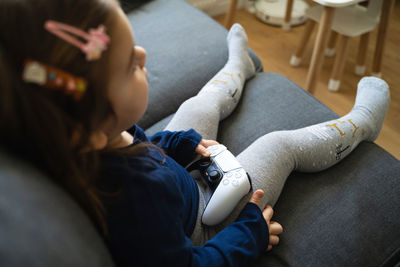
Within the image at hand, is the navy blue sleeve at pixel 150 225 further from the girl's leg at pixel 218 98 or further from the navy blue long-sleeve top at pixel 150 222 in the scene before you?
the girl's leg at pixel 218 98

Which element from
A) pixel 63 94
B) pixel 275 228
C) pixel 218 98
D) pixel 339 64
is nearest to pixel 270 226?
pixel 275 228

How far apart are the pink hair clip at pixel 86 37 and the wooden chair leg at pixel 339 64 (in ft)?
4.42

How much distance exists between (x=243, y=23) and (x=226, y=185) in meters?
1.65

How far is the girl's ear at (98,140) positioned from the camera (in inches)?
18.3

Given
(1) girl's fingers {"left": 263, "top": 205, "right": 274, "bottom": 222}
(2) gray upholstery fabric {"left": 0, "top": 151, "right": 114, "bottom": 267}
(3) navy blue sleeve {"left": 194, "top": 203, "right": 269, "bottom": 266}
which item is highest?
(2) gray upholstery fabric {"left": 0, "top": 151, "right": 114, "bottom": 267}

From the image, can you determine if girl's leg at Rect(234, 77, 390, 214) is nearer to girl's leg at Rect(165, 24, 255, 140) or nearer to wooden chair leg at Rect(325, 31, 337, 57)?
girl's leg at Rect(165, 24, 255, 140)

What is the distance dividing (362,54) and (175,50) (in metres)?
1.02

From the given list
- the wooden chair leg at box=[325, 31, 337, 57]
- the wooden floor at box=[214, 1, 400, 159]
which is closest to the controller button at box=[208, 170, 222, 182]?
the wooden floor at box=[214, 1, 400, 159]

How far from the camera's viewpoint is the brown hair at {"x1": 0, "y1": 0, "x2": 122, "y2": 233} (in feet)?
1.19

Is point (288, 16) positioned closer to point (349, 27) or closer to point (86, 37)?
point (349, 27)

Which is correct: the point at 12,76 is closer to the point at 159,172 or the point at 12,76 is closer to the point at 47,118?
the point at 47,118

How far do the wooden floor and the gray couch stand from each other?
0.61 m

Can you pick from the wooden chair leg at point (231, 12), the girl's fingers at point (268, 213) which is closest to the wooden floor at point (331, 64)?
the wooden chair leg at point (231, 12)

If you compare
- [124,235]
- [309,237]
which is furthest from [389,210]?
[124,235]
